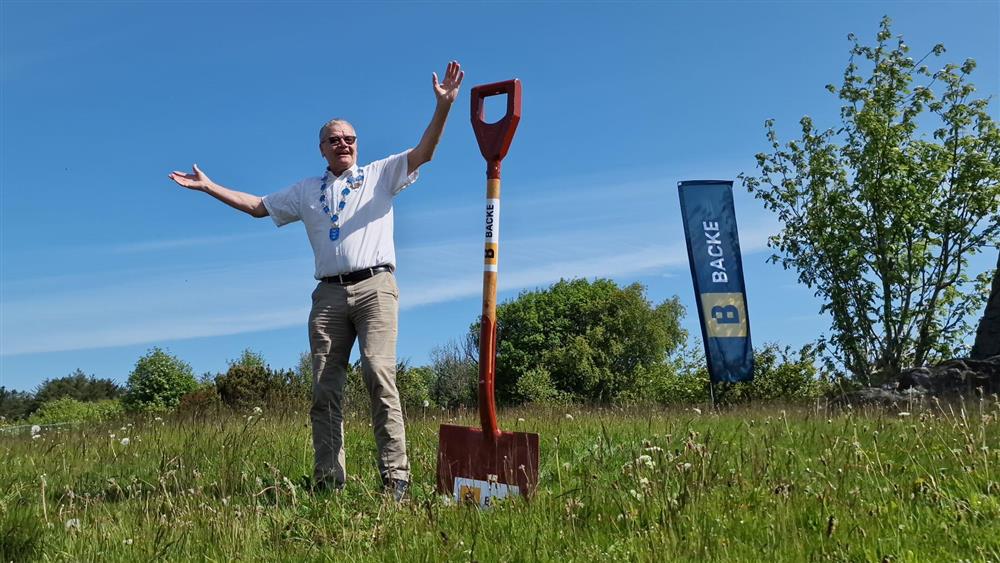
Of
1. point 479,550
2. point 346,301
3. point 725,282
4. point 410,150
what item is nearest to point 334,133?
point 410,150

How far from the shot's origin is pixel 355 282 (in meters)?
5.45

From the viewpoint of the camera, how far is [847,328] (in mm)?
18734

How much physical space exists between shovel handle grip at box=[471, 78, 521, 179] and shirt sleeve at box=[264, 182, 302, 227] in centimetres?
151

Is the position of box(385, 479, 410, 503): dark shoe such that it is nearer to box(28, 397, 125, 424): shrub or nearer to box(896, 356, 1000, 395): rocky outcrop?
box(896, 356, 1000, 395): rocky outcrop

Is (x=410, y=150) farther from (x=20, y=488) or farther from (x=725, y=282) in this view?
(x=725, y=282)

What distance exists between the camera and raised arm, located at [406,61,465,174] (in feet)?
17.6

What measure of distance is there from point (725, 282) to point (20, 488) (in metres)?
12.5

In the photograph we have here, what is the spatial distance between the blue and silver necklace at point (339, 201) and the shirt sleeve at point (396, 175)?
17 centimetres

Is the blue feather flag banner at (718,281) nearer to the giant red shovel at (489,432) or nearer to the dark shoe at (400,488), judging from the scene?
the giant red shovel at (489,432)

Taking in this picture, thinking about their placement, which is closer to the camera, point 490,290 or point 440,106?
point 490,290

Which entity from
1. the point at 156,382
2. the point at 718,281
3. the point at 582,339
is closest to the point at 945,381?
the point at 718,281

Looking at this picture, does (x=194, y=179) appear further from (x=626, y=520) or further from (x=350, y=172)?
(x=626, y=520)

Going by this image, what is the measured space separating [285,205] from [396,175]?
1006 mm

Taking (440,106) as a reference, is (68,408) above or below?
below
